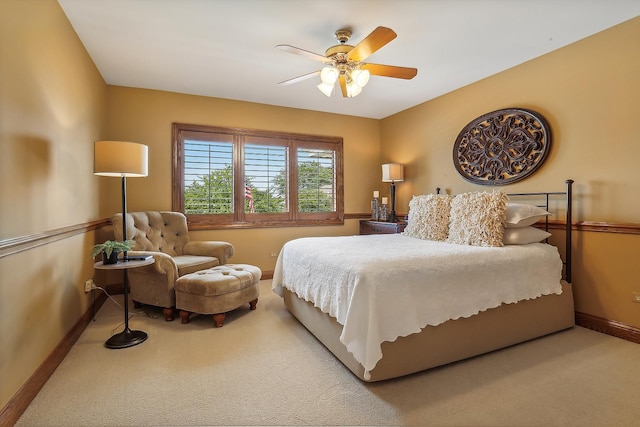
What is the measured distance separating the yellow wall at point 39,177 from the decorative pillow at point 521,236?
137 inches

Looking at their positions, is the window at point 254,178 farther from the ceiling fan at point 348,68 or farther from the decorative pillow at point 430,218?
the ceiling fan at point 348,68

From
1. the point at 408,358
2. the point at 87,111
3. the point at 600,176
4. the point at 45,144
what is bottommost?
the point at 408,358

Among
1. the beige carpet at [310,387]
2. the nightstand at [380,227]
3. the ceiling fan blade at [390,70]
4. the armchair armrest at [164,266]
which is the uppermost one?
the ceiling fan blade at [390,70]

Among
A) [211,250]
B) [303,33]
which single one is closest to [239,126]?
[211,250]

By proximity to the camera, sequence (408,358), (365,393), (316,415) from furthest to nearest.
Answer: (408,358) → (365,393) → (316,415)

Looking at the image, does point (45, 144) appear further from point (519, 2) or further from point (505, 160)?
point (505, 160)

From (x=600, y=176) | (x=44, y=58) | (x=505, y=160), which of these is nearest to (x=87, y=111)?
(x=44, y=58)

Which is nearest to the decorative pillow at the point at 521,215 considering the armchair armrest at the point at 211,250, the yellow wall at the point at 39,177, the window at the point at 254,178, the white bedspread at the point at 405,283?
the white bedspread at the point at 405,283

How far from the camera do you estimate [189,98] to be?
437 centimetres

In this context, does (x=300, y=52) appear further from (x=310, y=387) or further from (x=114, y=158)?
(x=310, y=387)

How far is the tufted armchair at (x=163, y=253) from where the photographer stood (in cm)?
305

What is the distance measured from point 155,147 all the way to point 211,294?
95.1 inches

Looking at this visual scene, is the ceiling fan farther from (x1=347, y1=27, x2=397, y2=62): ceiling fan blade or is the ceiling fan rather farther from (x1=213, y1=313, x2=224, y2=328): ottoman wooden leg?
(x1=213, y1=313, x2=224, y2=328): ottoman wooden leg

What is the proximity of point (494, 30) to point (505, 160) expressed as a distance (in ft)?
4.57
